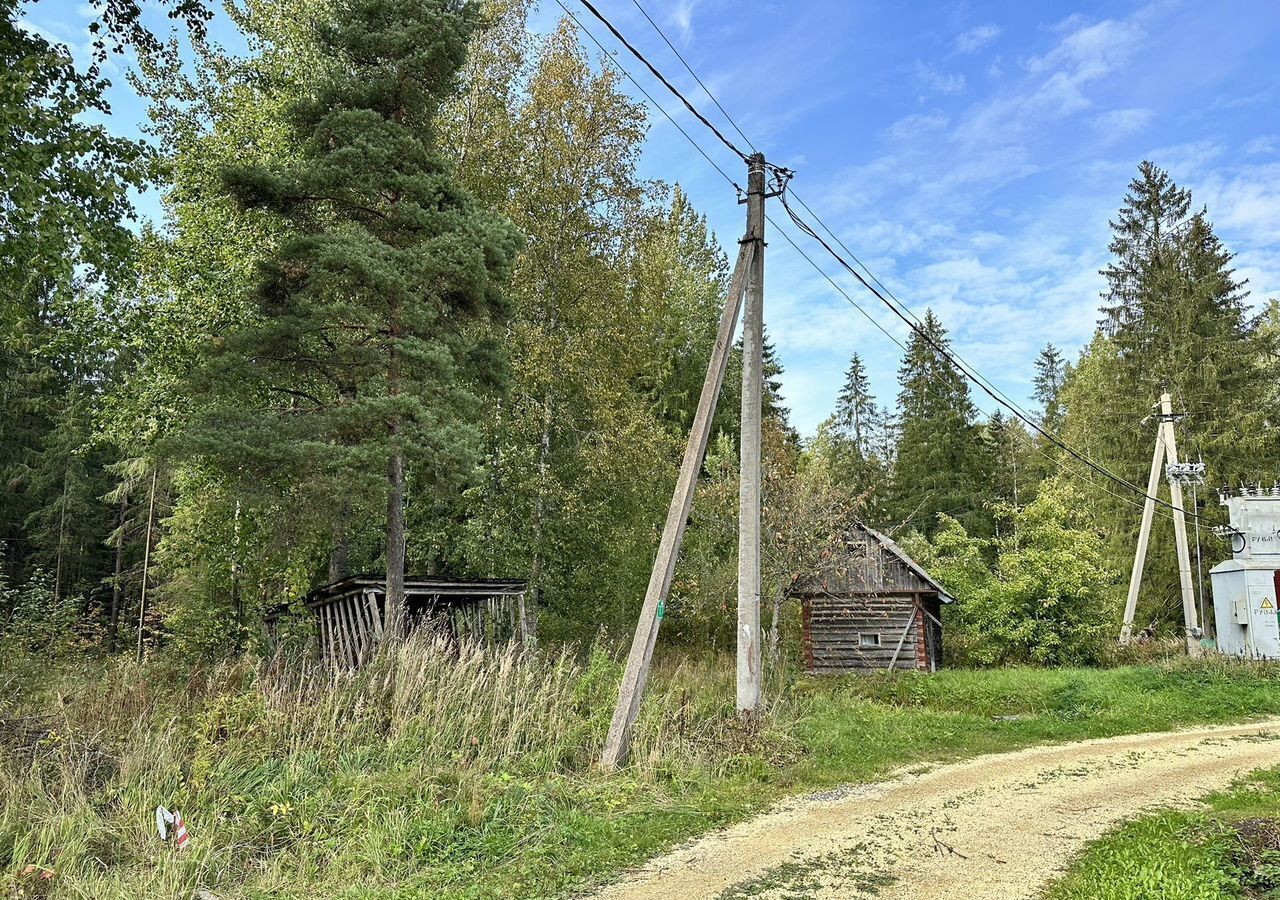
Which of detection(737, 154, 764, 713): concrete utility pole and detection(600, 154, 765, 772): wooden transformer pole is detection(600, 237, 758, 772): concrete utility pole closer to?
detection(600, 154, 765, 772): wooden transformer pole

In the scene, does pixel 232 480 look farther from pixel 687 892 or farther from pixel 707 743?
pixel 687 892

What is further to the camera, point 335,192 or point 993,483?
point 993,483

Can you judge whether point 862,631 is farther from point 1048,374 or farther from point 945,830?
point 1048,374

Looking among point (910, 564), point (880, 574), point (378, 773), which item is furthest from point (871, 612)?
point (378, 773)

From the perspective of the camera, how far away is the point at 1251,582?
19.0 m

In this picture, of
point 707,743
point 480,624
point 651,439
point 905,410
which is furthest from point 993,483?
point 707,743

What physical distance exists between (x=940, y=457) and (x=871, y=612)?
60.2 feet

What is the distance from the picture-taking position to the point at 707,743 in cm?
890

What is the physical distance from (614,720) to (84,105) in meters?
9.26

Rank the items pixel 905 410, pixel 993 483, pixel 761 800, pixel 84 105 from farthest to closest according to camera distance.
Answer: pixel 905 410 → pixel 993 483 → pixel 84 105 → pixel 761 800

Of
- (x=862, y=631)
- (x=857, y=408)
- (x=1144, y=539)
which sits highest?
(x=857, y=408)

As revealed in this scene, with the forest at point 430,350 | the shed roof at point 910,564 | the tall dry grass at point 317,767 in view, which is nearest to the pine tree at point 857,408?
the forest at point 430,350

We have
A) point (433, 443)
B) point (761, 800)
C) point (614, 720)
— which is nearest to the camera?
point (761, 800)

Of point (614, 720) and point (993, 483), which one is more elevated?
point (993, 483)
